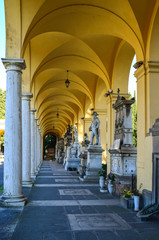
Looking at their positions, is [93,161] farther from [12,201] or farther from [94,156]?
[12,201]

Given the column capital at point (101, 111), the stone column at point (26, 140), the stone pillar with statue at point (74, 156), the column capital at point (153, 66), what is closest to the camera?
the column capital at point (153, 66)

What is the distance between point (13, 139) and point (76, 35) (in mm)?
5968

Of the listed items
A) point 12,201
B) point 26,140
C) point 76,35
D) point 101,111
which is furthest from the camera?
point 101,111

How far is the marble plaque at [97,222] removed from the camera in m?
5.76

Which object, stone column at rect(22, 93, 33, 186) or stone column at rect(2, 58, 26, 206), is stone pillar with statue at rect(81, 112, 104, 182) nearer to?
stone column at rect(22, 93, 33, 186)

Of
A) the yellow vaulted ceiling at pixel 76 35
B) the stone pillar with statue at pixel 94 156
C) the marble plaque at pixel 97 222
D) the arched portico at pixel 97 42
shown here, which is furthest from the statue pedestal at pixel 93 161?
the marble plaque at pixel 97 222

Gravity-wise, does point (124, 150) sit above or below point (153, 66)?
below

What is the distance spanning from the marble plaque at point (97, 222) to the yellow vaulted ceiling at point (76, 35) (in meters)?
4.63

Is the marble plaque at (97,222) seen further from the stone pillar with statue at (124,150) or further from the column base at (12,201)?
the stone pillar with statue at (124,150)

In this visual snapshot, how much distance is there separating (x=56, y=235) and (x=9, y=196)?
2.81 meters

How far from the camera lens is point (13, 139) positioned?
7.66 m

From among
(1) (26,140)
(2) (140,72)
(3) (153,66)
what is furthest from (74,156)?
(3) (153,66)

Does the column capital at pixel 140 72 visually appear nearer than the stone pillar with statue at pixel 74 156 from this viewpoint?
Yes

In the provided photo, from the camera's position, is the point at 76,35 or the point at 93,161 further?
the point at 93,161
